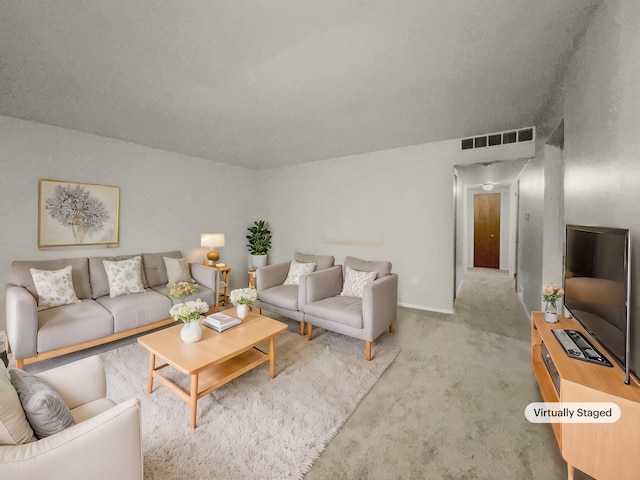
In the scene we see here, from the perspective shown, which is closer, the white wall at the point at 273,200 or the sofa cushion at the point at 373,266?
the white wall at the point at 273,200

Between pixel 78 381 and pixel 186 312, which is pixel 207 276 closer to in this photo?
pixel 186 312

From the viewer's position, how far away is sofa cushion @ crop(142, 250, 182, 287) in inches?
150

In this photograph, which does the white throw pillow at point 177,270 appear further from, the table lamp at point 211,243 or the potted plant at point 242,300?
the potted plant at point 242,300

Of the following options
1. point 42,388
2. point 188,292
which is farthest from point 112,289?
point 42,388

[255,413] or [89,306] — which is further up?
[89,306]

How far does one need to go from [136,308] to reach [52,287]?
2.77 ft

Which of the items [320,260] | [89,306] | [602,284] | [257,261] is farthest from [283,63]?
[257,261]

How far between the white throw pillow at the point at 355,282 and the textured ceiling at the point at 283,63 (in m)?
1.89

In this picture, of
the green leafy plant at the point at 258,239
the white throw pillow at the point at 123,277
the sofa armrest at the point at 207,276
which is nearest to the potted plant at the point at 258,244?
the green leafy plant at the point at 258,239

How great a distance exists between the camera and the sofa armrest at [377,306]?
271 centimetres

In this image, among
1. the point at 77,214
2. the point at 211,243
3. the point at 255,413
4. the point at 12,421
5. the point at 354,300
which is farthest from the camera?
the point at 211,243

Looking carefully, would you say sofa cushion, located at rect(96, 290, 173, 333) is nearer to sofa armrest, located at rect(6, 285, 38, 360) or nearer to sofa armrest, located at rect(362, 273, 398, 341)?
sofa armrest, located at rect(6, 285, 38, 360)

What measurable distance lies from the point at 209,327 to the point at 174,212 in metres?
2.76

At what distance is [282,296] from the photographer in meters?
3.45
